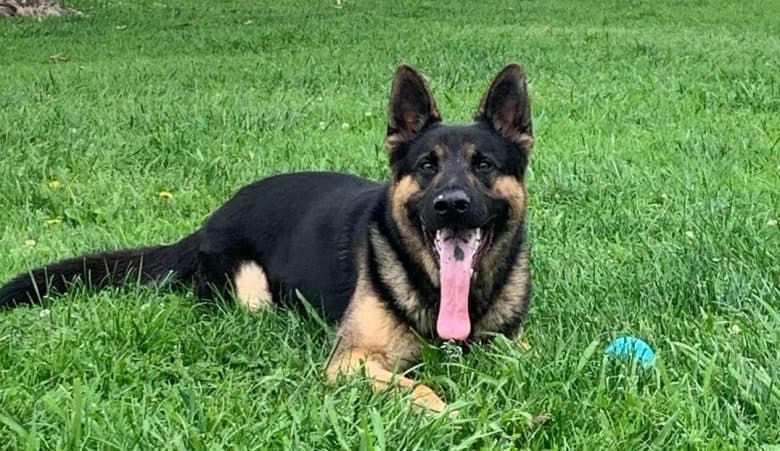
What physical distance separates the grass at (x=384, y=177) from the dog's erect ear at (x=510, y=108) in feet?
2.11

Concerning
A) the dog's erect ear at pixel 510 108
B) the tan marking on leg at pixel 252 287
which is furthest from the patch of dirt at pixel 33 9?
the dog's erect ear at pixel 510 108

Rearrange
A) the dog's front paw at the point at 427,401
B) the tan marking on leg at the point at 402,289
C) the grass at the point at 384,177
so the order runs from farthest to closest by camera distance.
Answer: the tan marking on leg at the point at 402,289
the dog's front paw at the point at 427,401
the grass at the point at 384,177

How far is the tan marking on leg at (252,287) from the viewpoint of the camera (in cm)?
421

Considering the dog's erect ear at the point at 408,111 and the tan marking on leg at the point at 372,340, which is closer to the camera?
the tan marking on leg at the point at 372,340

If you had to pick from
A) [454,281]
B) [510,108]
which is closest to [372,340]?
[454,281]

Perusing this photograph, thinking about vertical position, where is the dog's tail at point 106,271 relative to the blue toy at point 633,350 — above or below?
below

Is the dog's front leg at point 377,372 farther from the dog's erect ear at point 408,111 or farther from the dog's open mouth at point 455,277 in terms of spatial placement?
the dog's erect ear at point 408,111

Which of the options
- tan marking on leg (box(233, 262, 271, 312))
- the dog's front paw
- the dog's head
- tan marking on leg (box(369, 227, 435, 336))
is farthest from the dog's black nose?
tan marking on leg (box(233, 262, 271, 312))

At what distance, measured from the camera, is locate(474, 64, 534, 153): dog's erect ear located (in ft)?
13.3

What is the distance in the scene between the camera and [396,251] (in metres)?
3.86

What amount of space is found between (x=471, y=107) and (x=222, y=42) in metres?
6.95

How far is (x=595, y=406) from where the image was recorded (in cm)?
294

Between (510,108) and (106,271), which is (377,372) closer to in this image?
(510,108)

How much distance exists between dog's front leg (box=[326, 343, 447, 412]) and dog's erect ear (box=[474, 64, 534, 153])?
1072 millimetres
